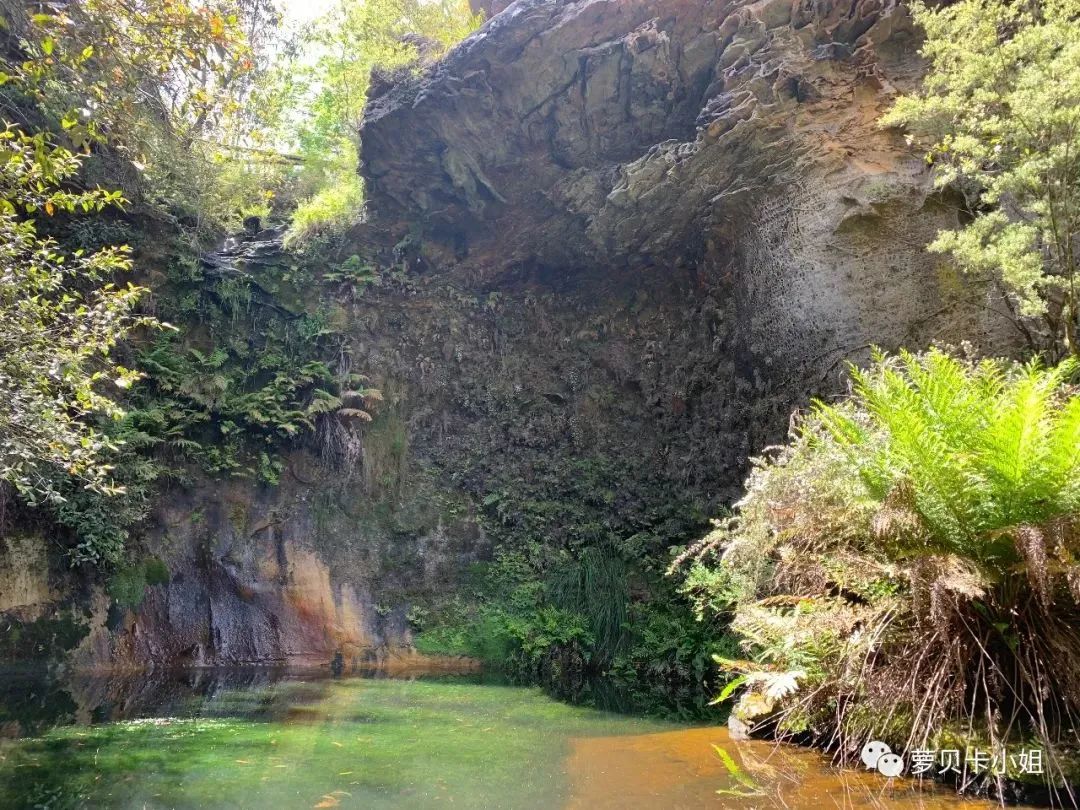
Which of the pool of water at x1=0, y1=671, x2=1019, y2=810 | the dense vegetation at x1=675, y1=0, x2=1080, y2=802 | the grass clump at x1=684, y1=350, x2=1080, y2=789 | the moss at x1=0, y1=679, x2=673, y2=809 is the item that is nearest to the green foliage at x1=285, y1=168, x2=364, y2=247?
the pool of water at x1=0, y1=671, x2=1019, y2=810

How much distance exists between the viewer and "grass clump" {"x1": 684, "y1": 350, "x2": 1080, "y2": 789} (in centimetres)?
317

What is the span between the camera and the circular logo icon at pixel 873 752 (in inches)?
134

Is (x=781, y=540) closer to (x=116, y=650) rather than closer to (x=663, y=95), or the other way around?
(x=663, y=95)

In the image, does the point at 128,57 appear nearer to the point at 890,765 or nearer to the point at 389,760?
the point at 389,760

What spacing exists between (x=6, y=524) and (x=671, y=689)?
8.80 metres

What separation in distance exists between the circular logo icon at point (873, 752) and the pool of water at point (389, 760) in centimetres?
12

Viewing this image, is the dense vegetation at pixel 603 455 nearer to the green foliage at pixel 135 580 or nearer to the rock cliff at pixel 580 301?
the green foliage at pixel 135 580

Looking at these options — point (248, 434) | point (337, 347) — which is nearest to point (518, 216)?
point (337, 347)

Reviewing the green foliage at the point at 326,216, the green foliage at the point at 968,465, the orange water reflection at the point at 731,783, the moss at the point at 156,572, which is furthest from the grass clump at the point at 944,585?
the green foliage at the point at 326,216

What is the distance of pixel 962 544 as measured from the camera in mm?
3504

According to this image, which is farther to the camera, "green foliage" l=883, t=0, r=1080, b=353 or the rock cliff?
the rock cliff

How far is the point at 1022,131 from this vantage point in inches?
238

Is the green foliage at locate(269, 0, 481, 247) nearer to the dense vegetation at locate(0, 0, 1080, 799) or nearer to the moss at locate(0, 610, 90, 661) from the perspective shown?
the dense vegetation at locate(0, 0, 1080, 799)

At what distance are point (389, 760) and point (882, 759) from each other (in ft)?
8.95
